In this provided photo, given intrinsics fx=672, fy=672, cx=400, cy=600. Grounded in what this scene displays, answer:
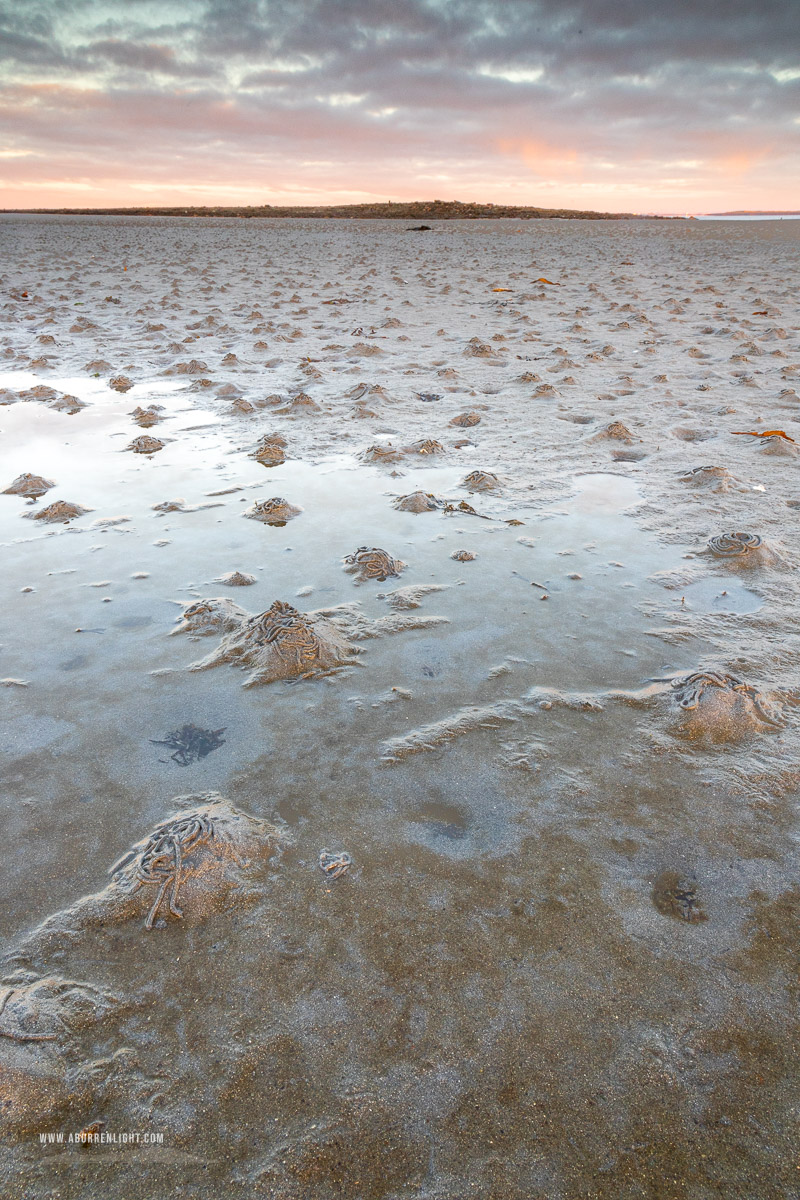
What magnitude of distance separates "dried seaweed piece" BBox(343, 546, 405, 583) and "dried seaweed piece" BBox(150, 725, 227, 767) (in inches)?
58.0

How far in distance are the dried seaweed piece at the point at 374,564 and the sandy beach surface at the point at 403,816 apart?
19 mm

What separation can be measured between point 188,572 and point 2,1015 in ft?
8.60

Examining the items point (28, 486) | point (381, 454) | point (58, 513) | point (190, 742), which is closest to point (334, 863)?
point (190, 742)

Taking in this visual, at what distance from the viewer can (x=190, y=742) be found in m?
2.71

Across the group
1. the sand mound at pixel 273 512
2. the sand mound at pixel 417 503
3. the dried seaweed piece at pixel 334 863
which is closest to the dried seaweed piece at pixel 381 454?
the sand mound at pixel 417 503

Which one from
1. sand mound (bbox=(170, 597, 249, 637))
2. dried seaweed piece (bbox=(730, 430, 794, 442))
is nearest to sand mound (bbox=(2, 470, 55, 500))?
sand mound (bbox=(170, 597, 249, 637))

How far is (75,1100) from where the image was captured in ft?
5.09

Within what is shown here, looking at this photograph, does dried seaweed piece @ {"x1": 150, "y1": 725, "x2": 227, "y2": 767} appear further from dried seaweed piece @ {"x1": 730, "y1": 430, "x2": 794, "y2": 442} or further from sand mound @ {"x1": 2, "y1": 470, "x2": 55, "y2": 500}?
dried seaweed piece @ {"x1": 730, "y1": 430, "x2": 794, "y2": 442}

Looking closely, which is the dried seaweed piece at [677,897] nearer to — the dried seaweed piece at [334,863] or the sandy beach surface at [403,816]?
the sandy beach surface at [403,816]

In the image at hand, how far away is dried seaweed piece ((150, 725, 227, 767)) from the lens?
2.63 meters

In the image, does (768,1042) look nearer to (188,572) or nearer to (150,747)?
(150,747)

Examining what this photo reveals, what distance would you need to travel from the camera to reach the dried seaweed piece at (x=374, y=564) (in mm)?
3967

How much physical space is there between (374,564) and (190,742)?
167 centimetres

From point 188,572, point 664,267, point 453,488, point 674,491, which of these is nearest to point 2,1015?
point 188,572
